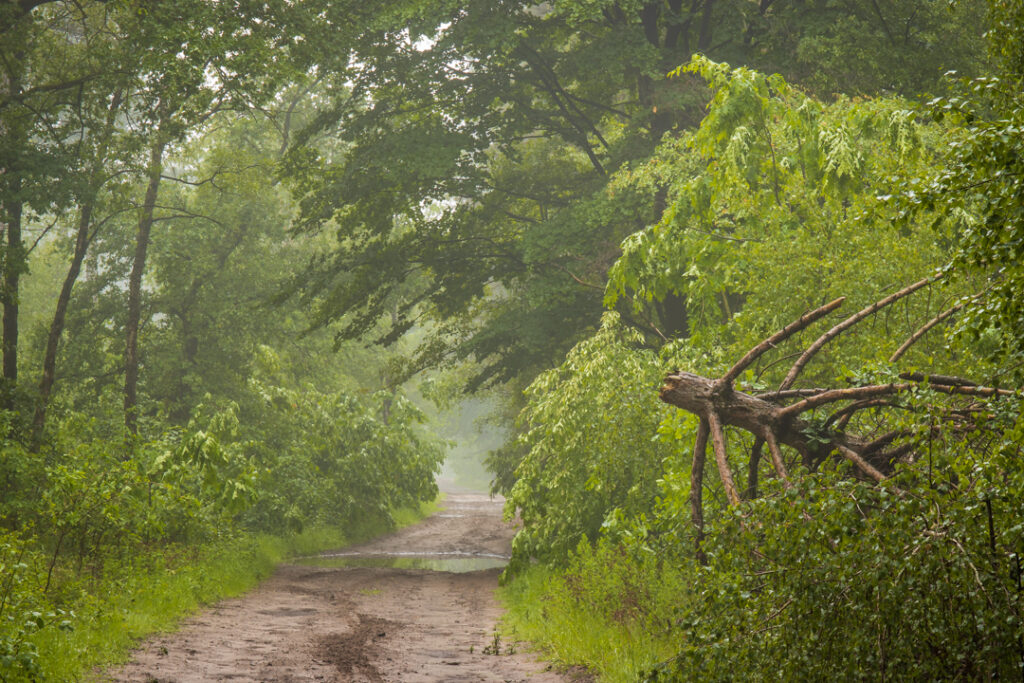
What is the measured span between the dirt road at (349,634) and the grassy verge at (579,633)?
0.31 meters

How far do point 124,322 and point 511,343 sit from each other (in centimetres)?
1267

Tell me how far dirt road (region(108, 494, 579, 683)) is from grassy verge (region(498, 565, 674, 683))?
31 centimetres

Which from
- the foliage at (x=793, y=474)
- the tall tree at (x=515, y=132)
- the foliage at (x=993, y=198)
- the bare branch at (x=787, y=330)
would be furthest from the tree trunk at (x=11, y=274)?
the foliage at (x=993, y=198)

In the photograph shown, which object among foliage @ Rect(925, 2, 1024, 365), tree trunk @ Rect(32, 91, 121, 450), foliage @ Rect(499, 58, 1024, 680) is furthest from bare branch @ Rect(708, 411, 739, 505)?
tree trunk @ Rect(32, 91, 121, 450)

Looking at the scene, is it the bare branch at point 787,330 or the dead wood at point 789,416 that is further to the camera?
the bare branch at point 787,330

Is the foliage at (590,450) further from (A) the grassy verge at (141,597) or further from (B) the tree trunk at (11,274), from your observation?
(B) the tree trunk at (11,274)

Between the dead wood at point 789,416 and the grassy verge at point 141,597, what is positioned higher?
the dead wood at point 789,416

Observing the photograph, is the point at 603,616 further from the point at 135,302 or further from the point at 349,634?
the point at 135,302

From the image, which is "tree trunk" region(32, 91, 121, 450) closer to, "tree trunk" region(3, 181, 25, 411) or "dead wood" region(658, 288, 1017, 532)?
"tree trunk" region(3, 181, 25, 411)

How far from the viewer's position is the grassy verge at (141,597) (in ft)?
24.5

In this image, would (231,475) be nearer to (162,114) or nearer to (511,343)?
(511,343)

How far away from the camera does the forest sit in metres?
4.33

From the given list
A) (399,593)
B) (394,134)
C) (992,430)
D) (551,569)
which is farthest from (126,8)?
(992,430)

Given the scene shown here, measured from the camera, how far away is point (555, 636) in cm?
941
